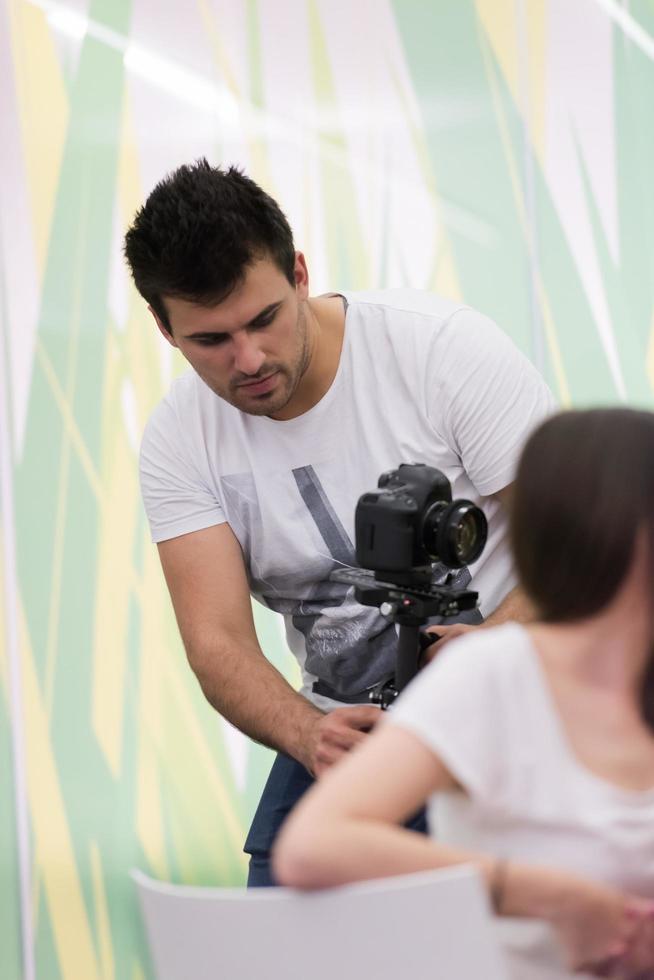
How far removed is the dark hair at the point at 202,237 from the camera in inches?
80.6

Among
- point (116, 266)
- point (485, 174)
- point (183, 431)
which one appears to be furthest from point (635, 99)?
point (183, 431)

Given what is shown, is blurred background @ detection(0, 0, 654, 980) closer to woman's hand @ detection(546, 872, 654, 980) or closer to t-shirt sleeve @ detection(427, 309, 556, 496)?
t-shirt sleeve @ detection(427, 309, 556, 496)

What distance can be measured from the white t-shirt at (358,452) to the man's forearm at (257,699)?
119 millimetres

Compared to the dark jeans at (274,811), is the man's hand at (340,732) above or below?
above

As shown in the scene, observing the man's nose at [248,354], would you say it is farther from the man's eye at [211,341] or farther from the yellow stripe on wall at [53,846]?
the yellow stripe on wall at [53,846]

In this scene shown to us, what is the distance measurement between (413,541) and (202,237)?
60cm

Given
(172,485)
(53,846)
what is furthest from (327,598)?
(53,846)

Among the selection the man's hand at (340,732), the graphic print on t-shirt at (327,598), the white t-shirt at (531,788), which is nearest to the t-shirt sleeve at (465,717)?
the white t-shirt at (531,788)

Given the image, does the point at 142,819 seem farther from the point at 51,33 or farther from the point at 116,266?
the point at 51,33

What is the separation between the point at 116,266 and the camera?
3250 millimetres

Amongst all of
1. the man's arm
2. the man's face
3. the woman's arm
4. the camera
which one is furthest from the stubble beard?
the woman's arm

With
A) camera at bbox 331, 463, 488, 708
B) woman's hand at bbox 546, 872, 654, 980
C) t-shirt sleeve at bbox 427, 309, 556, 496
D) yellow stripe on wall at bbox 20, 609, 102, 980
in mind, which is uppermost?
t-shirt sleeve at bbox 427, 309, 556, 496


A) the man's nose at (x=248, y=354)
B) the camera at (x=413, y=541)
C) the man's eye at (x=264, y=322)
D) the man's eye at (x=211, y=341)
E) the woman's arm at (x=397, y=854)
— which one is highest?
the man's eye at (x=264, y=322)

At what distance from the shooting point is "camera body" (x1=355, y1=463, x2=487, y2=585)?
5.72 feet
